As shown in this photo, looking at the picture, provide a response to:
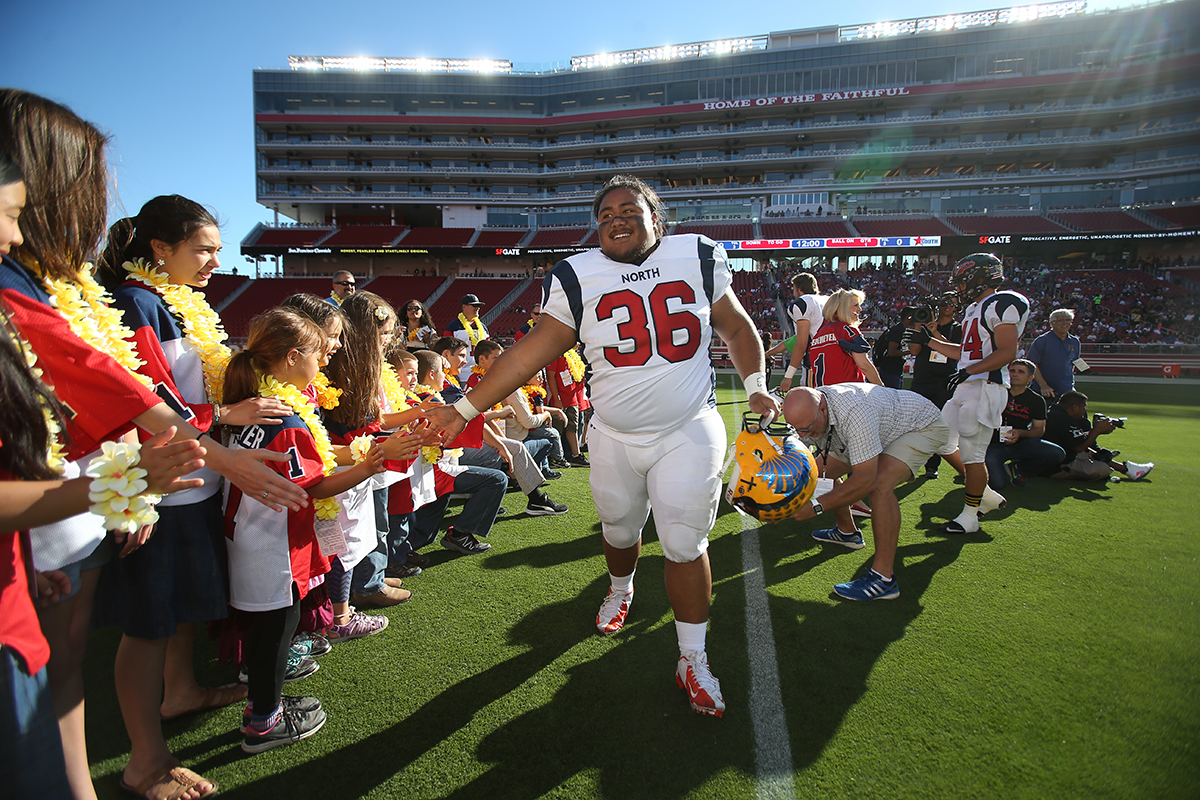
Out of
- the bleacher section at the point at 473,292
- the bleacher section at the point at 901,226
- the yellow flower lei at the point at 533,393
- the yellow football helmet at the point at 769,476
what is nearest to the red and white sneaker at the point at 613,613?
the yellow football helmet at the point at 769,476

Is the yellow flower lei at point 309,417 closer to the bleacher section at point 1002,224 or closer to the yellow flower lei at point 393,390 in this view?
the yellow flower lei at point 393,390

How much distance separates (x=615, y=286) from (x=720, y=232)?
41.2 metres

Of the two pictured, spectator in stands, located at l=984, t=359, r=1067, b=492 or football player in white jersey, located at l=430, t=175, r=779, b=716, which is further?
spectator in stands, located at l=984, t=359, r=1067, b=492

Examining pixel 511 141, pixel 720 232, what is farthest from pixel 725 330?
pixel 511 141

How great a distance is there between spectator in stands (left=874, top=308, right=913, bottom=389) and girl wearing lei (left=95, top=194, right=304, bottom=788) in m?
6.07

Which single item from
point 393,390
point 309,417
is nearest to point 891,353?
point 393,390

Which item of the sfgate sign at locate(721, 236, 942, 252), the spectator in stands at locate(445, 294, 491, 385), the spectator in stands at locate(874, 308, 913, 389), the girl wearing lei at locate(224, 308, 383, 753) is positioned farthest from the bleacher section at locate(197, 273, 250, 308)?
the girl wearing lei at locate(224, 308, 383, 753)

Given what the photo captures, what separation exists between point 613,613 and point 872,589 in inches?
65.1

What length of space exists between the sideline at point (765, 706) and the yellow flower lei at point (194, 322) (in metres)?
2.64

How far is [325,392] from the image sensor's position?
116 inches

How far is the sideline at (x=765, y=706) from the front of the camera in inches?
78.7

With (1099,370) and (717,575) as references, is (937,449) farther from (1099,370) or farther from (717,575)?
(1099,370)

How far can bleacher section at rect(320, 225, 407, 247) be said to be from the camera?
4012 cm

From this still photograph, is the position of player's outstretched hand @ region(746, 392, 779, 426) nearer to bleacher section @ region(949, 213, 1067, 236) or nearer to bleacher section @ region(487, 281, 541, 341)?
bleacher section @ region(487, 281, 541, 341)
